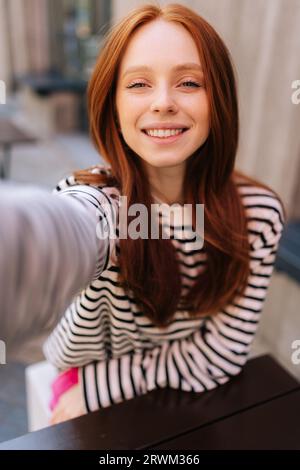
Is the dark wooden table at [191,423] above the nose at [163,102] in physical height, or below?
below

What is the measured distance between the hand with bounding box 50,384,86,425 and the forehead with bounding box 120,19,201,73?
26.0 inches

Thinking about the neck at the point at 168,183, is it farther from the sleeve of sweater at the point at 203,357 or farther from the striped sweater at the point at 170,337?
the sleeve of sweater at the point at 203,357

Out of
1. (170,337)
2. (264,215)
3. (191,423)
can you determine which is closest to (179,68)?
(264,215)

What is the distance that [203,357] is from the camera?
0.91 m

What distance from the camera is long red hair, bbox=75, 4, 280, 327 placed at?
2.16 feet

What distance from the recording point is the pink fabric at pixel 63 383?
92 centimetres

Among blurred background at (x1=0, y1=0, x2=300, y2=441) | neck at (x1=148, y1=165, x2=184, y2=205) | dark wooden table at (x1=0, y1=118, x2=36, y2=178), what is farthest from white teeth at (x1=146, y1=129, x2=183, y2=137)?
dark wooden table at (x1=0, y1=118, x2=36, y2=178)

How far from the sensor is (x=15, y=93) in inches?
219

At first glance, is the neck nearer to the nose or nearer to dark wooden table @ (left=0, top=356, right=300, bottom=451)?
the nose

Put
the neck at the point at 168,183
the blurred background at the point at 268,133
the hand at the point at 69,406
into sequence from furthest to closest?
the blurred background at the point at 268,133
the hand at the point at 69,406
the neck at the point at 168,183

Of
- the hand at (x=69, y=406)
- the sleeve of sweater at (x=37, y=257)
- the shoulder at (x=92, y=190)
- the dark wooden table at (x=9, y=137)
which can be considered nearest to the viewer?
the sleeve of sweater at (x=37, y=257)

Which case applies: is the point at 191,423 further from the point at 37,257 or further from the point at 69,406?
the point at 37,257

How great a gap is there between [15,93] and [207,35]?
5475 mm

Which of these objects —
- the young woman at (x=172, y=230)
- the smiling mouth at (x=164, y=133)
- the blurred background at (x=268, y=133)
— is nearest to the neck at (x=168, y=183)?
the young woman at (x=172, y=230)
